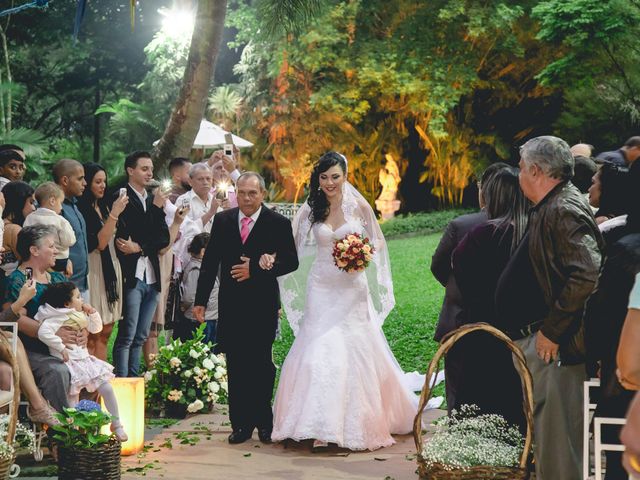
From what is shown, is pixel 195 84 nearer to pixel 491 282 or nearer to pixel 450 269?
pixel 450 269

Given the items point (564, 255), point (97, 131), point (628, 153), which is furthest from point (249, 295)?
point (97, 131)

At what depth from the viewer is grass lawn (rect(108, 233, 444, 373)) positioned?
11625mm

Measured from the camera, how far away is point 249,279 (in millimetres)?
7430

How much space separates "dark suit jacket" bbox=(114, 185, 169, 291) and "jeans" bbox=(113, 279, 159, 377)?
9 centimetres

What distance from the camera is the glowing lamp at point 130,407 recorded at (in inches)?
267

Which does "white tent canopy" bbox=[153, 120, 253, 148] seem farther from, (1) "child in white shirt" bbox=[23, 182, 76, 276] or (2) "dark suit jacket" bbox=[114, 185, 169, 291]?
(1) "child in white shirt" bbox=[23, 182, 76, 276]

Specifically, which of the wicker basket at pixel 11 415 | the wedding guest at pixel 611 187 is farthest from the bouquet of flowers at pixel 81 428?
the wedding guest at pixel 611 187

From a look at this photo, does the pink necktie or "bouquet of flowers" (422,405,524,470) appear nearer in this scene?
"bouquet of flowers" (422,405,524,470)

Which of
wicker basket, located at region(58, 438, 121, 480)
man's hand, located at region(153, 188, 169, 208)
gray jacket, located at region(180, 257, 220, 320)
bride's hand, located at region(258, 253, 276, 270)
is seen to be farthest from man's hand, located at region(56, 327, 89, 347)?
gray jacket, located at region(180, 257, 220, 320)

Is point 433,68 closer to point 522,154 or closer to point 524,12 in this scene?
point 524,12

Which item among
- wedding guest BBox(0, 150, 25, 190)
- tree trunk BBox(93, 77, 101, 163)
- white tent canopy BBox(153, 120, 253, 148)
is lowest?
wedding guest BBox(0, 150, 25, 190)

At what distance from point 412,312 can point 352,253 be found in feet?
23.9

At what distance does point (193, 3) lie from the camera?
27859 mm

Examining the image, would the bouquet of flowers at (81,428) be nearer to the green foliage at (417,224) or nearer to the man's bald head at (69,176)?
the man's bald head at (69,176)
